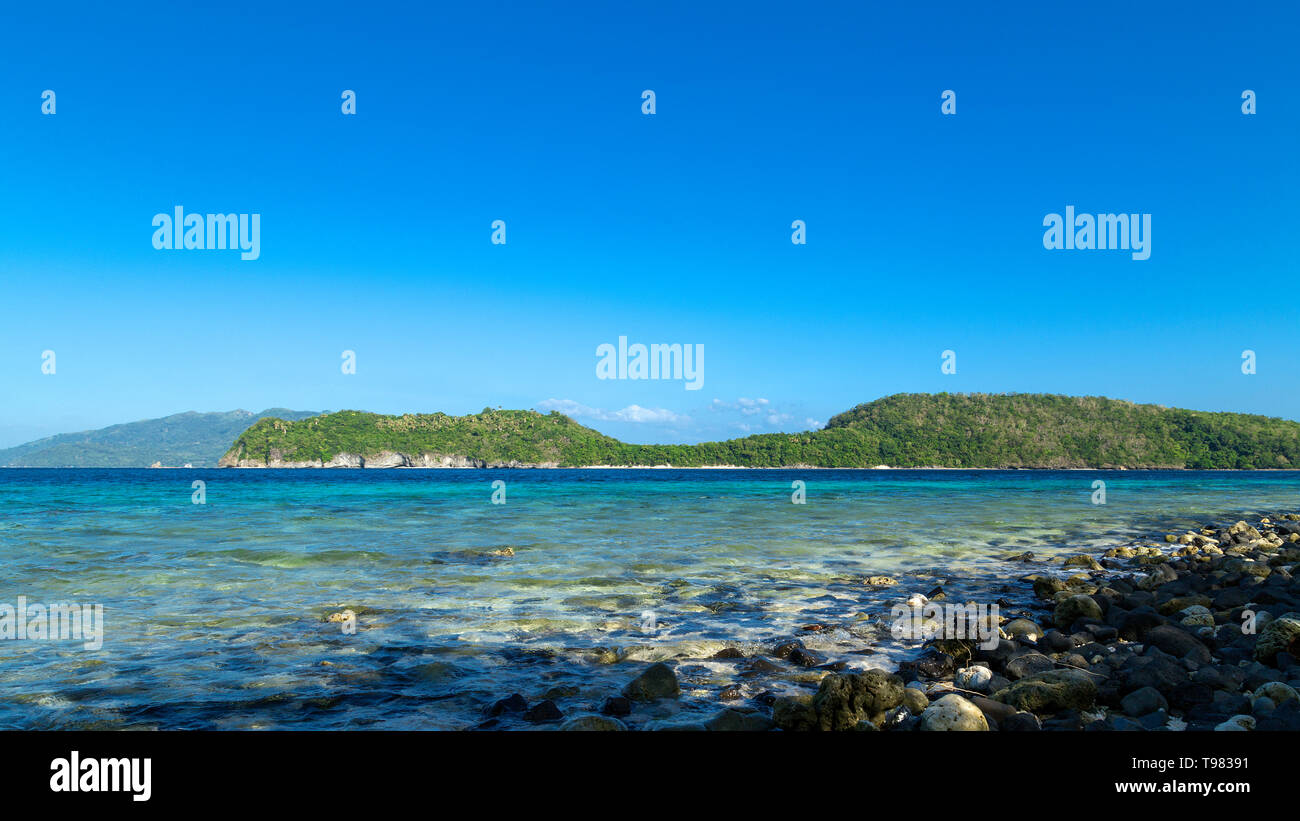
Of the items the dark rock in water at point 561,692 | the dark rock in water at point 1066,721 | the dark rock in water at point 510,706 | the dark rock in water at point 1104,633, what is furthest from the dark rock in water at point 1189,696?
the dark rock in water at point 510,706

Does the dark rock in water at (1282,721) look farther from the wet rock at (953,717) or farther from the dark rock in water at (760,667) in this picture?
the dark rock in water at (760,667)

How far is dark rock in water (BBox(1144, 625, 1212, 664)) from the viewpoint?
305 inches

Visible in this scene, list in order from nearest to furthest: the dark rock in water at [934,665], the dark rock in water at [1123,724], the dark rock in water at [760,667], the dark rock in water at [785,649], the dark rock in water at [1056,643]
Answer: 1. the dark rock in water at [1123,724]
2. the dark rock in water at [934,665]
3. the dark rock in water at [760,667]
4. the dark rock in water at [785,649]
5. the dark rock in water at [1056,643]

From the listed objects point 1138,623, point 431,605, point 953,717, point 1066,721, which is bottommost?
point 431,605

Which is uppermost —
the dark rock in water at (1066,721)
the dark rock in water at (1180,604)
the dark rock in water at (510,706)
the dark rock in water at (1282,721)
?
the dark rock in water at (1282,721)

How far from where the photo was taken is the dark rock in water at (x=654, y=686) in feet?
22.8

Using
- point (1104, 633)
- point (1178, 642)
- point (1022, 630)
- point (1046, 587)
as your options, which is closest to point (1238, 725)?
point (1178, 642)

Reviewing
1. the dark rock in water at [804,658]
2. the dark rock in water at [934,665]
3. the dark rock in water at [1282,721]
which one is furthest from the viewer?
the dark rock in water at [804,658]

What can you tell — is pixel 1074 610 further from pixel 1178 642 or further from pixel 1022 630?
pixel 1178 642

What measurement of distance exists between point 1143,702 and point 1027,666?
4.26 ft

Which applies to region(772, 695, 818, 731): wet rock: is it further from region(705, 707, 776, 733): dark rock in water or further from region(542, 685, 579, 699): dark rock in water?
region(542, 685, 579, 699): dark rock in water

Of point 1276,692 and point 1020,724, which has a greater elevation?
point 1276,692

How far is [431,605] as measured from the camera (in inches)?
467

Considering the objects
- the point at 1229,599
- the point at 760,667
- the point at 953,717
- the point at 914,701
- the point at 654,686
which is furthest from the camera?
the point at 1229,599
